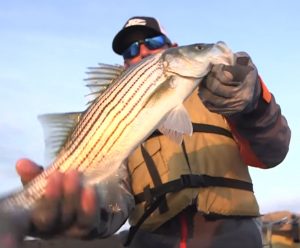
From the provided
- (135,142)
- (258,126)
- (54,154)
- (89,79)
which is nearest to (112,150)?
(135,142)

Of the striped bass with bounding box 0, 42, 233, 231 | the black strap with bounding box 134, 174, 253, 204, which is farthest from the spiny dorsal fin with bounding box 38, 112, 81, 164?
the black strap with bounding box 134, 174, 253, 204

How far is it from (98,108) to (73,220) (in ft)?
3.19

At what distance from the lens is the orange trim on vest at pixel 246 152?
229 inches

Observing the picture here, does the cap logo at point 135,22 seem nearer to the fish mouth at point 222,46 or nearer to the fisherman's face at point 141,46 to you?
the fisherman's face at point 141,46

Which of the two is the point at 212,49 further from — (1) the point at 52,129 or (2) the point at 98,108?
(1) the point at 52,129

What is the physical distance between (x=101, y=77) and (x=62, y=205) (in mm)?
1443

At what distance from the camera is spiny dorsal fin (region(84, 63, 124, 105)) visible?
16.8ft

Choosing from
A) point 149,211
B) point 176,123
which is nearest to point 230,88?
point 176,123

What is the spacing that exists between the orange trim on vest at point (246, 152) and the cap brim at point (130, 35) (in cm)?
210

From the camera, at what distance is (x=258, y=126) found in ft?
18.2

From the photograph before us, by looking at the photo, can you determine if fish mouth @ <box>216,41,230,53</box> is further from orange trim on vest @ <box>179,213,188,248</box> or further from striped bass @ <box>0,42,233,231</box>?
orange trim on vest @ <box>179,213,188,248</box>

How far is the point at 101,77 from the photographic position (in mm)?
5164

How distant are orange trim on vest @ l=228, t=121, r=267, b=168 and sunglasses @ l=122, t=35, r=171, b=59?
75.3 inches

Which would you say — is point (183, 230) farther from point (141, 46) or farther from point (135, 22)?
point (135, 22)
